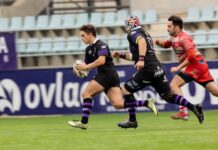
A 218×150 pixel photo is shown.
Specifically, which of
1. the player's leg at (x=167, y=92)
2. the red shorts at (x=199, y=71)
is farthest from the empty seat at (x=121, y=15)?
the player's leg at (x=167, y=92)

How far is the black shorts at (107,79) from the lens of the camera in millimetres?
12289

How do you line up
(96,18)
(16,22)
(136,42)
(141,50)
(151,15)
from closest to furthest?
(141,50) < (136,42) < (151,15) < (96,18) < (16,22)

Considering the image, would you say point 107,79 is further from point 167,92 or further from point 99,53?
point 167,92

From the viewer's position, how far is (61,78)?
19.5m

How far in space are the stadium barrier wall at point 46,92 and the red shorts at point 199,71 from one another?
562 centimetres

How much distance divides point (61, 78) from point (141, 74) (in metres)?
7.33

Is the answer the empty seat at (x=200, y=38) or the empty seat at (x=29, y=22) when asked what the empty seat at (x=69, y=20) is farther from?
the empty seat at (x=200, y=38)

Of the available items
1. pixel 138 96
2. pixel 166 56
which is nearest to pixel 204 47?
pixel 166 56

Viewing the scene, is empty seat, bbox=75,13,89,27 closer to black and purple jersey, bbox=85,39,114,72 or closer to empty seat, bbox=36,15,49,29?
empty seat, bbox=36,15,49,29

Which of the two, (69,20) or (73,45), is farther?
(69,20)

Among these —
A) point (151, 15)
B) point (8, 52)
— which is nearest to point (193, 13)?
point (151, 15)

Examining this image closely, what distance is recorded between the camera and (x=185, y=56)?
43.9 ft

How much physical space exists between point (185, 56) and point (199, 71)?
0.39 metres

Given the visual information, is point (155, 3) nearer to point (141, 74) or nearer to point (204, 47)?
point (204, 47)
